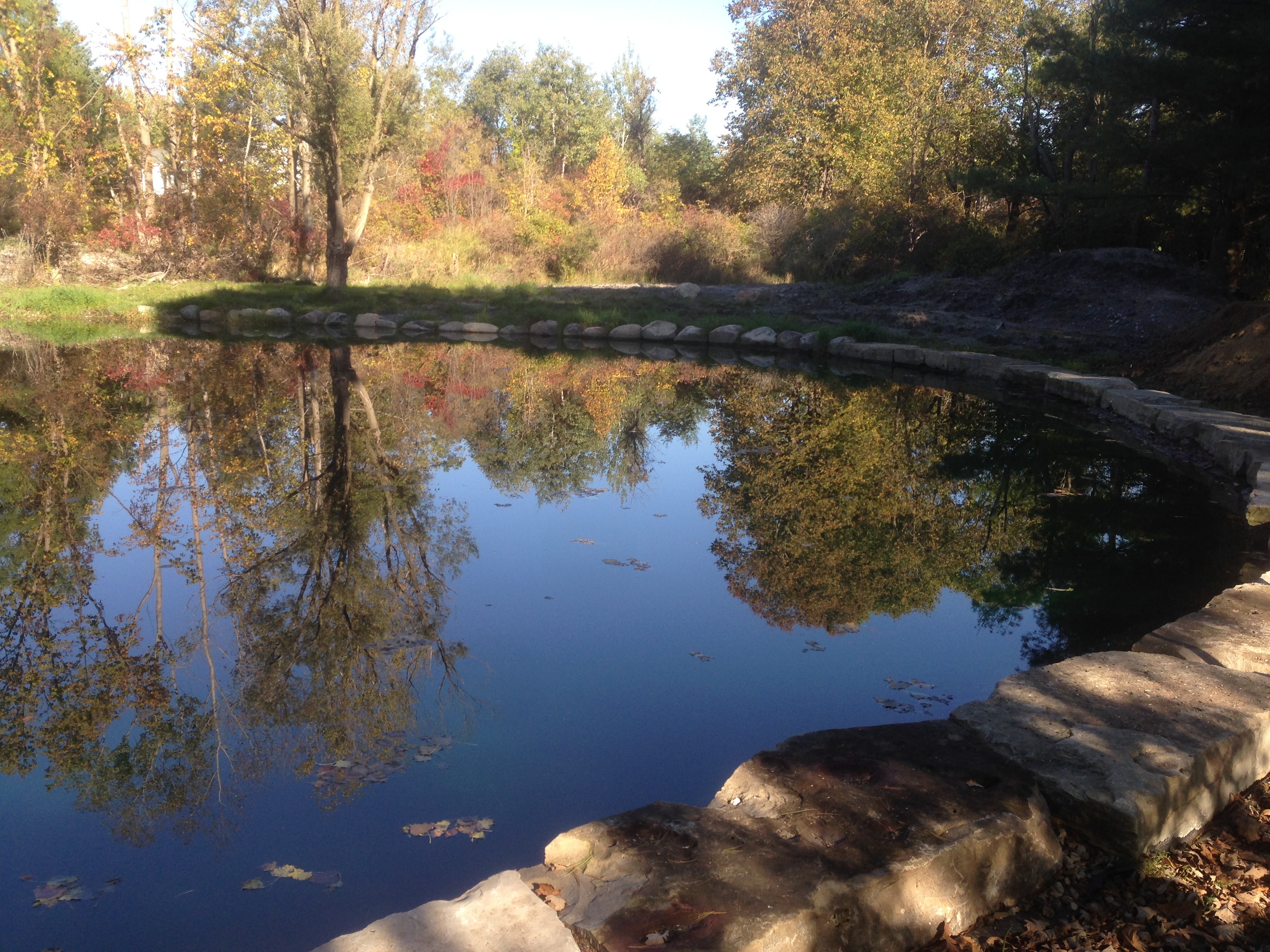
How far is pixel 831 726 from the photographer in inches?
138

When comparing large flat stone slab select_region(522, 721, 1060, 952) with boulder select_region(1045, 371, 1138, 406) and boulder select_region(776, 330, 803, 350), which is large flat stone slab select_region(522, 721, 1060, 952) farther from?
boulder select_region(776, 330, 803, 350)

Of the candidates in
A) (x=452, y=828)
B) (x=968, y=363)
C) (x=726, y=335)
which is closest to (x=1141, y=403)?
(x=968, y=363)

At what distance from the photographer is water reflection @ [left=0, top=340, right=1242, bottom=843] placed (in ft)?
11.0

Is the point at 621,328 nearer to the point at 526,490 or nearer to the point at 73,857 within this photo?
the point at 526,490

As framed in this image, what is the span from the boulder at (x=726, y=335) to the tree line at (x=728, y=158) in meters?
5.37

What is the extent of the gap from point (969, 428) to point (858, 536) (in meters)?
4.28

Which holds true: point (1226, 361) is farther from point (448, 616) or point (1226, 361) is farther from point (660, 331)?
point (448, 616)

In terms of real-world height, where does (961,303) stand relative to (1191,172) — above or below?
below

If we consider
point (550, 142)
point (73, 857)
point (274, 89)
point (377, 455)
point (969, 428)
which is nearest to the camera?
point (73, 857)

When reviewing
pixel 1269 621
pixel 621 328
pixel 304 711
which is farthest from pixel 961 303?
pixel 304 711

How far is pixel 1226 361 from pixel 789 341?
6.87m

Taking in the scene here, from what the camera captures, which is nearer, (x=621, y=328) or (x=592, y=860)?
(x=592, y=860)

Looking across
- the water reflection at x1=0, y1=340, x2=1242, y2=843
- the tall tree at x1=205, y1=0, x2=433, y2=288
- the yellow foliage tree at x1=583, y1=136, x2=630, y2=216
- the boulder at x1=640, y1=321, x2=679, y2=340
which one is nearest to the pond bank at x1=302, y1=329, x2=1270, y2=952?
the water reflection at x1=0, y1=340, x2=1242, y2=843

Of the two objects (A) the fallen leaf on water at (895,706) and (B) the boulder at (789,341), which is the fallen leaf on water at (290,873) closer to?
(A) the fallen leaf on water at (895,706)
